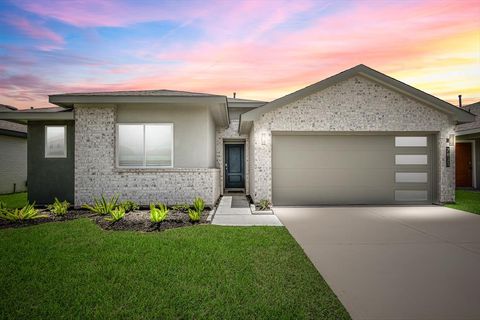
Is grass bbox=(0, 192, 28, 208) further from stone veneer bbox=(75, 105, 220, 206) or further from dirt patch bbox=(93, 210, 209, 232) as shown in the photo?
dirt patch bbox=(93, 210, 209, 232)

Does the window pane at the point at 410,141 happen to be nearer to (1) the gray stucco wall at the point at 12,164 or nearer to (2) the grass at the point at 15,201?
(2) the grass at the point at 15,201

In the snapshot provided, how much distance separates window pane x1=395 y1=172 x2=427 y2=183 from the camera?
10820mm

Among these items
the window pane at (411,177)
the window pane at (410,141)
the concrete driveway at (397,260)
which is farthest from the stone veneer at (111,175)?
the window pane at (410,141)

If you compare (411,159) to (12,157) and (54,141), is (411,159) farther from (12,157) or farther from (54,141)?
(12,157)

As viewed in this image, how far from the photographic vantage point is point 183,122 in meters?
10.2

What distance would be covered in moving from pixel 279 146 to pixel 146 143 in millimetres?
4556

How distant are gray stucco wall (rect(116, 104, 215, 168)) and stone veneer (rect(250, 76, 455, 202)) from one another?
1815 millimetres

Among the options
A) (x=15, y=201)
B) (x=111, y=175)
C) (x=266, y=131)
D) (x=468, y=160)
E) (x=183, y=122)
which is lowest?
(x=15, y=201)

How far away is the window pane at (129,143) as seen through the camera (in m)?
10.2

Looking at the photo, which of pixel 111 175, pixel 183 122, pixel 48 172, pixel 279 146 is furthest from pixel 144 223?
pixel 48 172

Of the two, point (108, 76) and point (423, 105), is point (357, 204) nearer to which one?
point (423, 105)

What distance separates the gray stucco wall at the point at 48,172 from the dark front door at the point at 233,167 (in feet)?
24.6

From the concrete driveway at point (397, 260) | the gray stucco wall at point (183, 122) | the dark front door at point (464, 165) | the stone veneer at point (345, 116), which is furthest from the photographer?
the dark front door at point (464, 165)

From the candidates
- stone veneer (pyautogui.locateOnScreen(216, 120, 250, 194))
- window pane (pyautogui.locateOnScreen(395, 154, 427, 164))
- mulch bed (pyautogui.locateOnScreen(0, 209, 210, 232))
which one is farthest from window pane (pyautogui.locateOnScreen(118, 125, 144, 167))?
window pane (pyautogui.locateOnScreen(395, 154, 427, 164))
